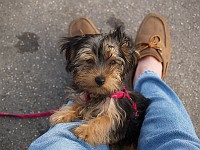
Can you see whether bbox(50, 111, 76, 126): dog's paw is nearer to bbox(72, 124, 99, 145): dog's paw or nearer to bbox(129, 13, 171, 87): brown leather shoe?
bbox(72, 124, 99, 145): dog's paw

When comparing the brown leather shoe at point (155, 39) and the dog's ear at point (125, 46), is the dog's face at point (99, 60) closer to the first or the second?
the dog's ear at point (125, 46)

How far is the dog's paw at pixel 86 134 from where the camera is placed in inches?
112

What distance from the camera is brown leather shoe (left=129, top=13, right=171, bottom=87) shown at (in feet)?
13.1

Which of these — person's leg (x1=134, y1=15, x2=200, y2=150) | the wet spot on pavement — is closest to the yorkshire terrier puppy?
person's leg (x1=134, y1=15, x2=200, y2=150)

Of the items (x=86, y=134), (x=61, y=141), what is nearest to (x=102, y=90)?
(x=86, y=134)

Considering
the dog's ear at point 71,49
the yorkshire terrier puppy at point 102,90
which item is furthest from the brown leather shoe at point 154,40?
the dog's ear at point 71,49

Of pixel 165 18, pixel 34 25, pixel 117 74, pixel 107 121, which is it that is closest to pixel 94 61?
pixel 117 74

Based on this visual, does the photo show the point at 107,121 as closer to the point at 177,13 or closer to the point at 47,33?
the point at 47,33

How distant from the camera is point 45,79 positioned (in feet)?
12.3

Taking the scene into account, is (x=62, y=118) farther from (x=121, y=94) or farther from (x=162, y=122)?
(x=162, y=122)

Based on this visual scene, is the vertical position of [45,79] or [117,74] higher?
[117,74]

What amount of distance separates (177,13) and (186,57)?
53 cm

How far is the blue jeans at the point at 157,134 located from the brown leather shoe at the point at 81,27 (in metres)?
1.04

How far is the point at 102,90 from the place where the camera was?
2.75 m
